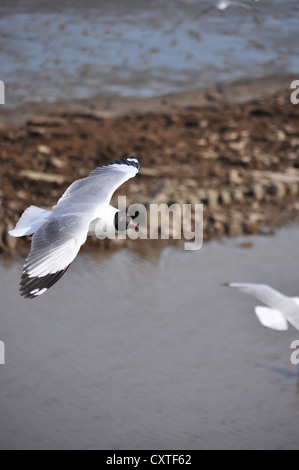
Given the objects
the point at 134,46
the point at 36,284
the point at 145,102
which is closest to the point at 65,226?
the point at 36,284

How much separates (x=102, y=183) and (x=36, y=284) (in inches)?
59.2

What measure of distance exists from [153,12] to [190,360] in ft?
24.8

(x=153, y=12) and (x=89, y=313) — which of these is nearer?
(x=89, y=313)

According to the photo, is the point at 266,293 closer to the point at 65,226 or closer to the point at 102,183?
the point at 102,183

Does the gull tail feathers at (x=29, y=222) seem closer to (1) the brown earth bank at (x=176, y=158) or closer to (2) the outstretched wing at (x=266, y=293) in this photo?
(2) the outstretched wing at (x=266, y=293)

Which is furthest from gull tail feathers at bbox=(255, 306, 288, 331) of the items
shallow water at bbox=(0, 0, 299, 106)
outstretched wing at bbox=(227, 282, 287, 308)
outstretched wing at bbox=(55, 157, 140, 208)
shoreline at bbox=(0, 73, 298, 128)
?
shallow water at bbox=(0, 0, 299, 106)

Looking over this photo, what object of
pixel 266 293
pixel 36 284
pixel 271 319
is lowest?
pixel 271 319

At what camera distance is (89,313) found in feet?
23.6

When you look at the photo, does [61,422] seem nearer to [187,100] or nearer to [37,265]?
[37,265]

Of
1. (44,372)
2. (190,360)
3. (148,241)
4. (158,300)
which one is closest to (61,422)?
(44,372)

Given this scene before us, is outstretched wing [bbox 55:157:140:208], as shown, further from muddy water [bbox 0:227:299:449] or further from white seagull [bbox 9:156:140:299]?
muddy water [bbox 0:227:299:449]

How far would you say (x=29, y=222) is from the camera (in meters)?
6.23

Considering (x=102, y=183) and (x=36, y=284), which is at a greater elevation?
(x=102, y=183)

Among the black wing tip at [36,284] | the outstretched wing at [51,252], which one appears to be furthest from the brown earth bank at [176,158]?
the black wing tip at [36,284]
